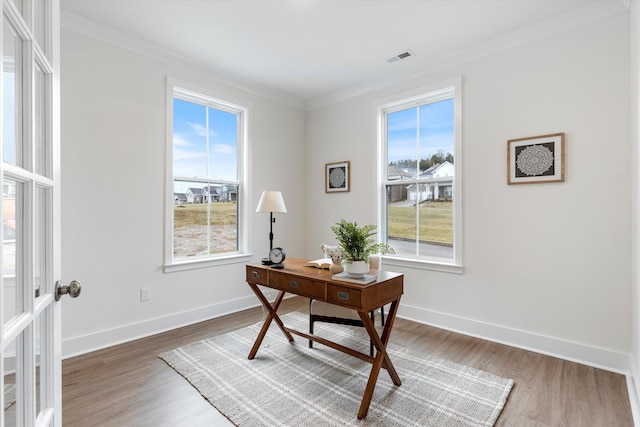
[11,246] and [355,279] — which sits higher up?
[11,246]

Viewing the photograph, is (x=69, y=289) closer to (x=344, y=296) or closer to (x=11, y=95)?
(x=11, y=95)

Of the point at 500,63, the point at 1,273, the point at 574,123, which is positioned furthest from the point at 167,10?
the point at 574,123

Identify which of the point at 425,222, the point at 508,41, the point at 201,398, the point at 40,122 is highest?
the point at 508,41

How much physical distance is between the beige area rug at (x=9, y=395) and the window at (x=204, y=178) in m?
2.60

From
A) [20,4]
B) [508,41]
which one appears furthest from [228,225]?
[508,41]

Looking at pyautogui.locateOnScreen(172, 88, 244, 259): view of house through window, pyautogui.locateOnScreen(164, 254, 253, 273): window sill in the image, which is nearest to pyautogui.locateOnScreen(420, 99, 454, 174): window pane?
pyautogui.locateOnScreen(172, 88, 244, 259): view of house through window

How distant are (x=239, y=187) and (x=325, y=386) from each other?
8.23 feet

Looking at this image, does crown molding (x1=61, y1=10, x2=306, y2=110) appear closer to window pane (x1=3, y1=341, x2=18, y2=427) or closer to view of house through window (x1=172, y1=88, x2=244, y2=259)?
view of house through window (x1=172, y1=88, x2=244, y2=259)

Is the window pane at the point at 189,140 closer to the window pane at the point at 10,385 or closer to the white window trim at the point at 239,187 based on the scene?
the white window trim at the point at 239,187

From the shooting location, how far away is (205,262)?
351 cm

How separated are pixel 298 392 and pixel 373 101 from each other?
3145 mm

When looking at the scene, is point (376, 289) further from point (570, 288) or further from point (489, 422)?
point (570, 288)

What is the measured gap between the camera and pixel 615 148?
94.1 inches

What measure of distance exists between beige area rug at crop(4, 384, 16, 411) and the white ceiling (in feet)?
8.45
